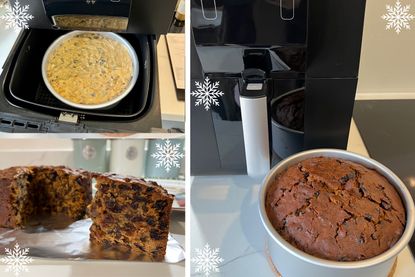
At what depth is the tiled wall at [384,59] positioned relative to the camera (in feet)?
3.10

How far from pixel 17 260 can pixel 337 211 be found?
497 mm

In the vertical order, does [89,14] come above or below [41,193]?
above

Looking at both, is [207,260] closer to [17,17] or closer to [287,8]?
[287,8]

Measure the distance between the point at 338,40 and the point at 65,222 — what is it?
0.51 m

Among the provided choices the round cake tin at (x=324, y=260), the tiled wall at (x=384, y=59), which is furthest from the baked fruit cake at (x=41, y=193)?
the tiled wall at (x=384, y=59)

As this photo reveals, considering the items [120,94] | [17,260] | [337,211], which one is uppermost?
[120,94]

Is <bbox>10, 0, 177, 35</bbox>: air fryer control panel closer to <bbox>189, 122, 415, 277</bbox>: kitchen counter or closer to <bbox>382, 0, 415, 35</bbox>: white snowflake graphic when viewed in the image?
<bbox>189, 122, 415, 277</bbox>: kitchen counter

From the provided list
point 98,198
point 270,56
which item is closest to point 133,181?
point 98,198

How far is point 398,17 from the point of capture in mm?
911

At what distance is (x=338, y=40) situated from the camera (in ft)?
2.15

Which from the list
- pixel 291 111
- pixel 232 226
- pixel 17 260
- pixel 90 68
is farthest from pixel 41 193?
pixel 291 111

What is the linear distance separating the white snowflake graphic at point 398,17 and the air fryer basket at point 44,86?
0.44 m

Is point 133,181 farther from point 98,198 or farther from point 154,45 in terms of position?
point 154,45

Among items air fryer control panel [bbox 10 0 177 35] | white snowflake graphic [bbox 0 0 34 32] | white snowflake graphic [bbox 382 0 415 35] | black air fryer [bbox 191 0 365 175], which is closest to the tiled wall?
white snowflake graphic [bbox 382 0 415 35]
